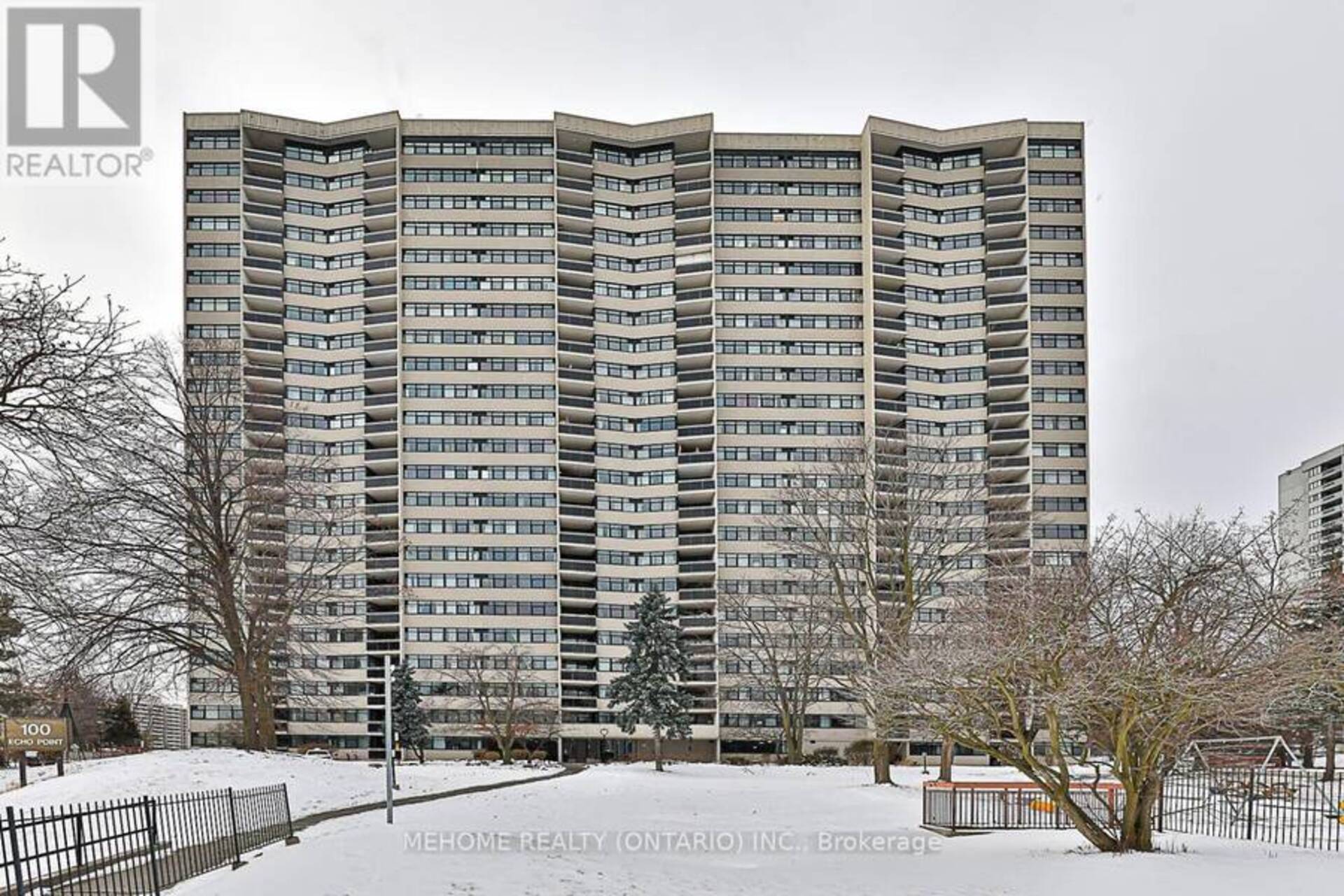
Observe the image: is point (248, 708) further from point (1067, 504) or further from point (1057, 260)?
point (1057, 260)

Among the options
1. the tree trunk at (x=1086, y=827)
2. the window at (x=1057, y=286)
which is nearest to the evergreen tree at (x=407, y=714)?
the tree trunk at (x=1086, y=827)

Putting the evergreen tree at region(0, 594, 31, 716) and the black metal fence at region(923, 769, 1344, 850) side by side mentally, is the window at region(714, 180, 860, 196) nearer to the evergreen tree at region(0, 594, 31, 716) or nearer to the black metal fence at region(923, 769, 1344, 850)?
the evergreen tree at region(0, 594, 31, 716)

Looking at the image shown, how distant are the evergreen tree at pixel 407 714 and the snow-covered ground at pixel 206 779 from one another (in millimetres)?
25481

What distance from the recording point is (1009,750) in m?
23.4

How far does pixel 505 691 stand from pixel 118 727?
24.1 m

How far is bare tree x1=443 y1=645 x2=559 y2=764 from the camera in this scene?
7375cm

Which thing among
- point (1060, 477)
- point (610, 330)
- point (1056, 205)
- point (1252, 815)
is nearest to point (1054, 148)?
point (1056, 205)

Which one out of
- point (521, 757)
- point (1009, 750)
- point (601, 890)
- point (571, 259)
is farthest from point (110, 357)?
point (571, 259)

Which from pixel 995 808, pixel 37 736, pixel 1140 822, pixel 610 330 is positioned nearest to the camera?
pixel 1140 822

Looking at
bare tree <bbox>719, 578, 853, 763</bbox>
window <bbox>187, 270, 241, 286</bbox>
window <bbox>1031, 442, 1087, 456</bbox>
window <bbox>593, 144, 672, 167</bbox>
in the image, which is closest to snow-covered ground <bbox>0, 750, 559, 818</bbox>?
bare tree <bbox>719, 578, 853, 763</bbox>

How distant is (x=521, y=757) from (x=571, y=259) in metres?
38.1

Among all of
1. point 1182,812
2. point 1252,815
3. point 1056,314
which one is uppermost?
point 1056,314

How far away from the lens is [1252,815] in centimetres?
2470

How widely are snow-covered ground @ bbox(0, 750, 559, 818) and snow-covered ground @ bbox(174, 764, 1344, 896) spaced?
321 cm
